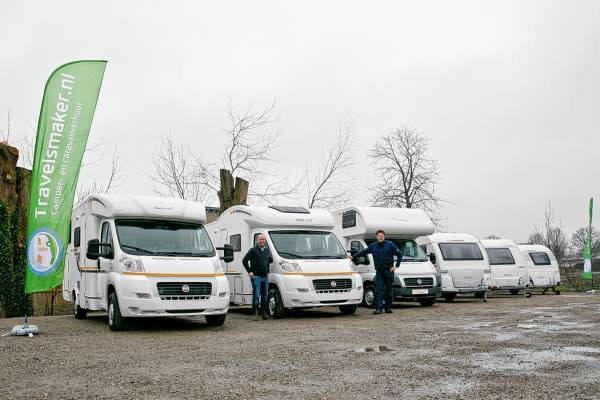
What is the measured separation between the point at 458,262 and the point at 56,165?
41.2 feet

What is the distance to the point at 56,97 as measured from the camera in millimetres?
11570

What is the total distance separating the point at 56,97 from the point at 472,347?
8.13 m

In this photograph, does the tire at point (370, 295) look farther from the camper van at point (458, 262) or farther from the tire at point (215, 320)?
the tire at point (215, 320)

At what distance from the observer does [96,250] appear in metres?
11.5

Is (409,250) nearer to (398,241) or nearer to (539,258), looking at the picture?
(398,241)

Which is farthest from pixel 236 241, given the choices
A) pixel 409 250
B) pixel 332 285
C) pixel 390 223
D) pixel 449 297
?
pixel 449 297

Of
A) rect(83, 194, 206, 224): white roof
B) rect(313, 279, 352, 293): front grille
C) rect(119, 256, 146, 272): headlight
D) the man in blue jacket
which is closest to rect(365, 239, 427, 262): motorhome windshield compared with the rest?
the man in blue jacket

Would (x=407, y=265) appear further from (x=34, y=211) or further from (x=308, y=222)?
(x=34, y=211)

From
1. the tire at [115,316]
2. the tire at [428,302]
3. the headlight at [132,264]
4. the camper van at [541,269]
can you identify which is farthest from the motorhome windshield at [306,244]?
the camper van at [541,269]

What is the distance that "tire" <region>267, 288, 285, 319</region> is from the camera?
14.0 m

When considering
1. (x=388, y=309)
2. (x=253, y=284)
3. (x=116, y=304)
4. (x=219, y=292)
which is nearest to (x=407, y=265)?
(x=388, y=309)

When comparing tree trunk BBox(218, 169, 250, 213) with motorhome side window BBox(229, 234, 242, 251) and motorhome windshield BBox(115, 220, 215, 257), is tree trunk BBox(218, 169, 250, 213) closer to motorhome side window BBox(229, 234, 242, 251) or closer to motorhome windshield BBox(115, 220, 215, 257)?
motorhome side window BBox(229, 234, 242, 251)

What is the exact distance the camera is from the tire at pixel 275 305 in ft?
45.9

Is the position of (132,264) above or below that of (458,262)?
above
